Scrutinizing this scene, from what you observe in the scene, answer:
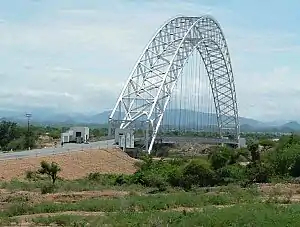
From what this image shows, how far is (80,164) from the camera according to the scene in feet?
208

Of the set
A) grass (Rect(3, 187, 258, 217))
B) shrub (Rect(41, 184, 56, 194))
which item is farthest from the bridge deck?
grass (Rect(3, 187, 258, 217))

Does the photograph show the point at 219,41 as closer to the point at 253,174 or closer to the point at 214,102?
the point at 214,102

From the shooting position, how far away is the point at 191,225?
860 inches

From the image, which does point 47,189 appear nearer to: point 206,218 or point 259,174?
point 259,174

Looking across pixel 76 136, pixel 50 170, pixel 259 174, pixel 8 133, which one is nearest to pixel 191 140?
pixel 76 136

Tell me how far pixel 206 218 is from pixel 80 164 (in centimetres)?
4172

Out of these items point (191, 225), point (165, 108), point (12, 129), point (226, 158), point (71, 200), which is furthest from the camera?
point (12, 129)

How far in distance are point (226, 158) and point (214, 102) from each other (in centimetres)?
5705

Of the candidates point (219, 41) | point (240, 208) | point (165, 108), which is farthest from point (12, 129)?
point (240, 208)

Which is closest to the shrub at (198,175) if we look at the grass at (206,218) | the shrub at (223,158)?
the shrub at (223,158)

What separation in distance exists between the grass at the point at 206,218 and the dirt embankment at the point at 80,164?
27.4 meters

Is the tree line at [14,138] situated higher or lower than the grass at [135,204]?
higher

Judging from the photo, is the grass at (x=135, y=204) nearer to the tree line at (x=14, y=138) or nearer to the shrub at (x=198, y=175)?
the shrub at (x=198, y=175)

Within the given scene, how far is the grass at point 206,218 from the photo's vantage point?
2192 cm
